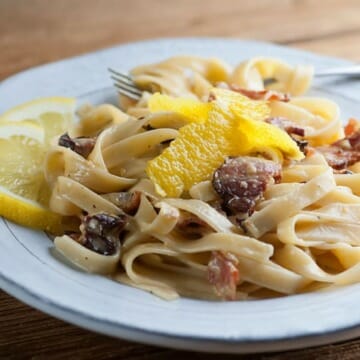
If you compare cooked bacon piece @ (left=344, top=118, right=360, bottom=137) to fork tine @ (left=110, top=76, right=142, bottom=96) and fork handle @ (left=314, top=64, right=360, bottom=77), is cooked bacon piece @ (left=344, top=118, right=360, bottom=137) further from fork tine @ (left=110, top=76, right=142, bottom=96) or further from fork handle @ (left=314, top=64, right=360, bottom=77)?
fork tine @ (left=110, top=76, right=142, bottom=96)

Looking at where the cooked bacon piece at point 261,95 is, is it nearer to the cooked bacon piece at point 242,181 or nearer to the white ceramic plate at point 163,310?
the cooked bacon piece at point 242,181

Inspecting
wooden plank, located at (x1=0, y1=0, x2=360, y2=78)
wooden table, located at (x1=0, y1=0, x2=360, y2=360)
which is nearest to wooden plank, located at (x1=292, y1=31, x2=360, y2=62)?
wooden table, located at (x1=0, y1=0, x2=360, y2=360)

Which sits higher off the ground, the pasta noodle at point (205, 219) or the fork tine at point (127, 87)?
the fork tine at point (127, 87)

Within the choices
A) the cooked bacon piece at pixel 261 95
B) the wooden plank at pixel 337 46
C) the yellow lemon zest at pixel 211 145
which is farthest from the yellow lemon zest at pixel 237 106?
the wooden plank at pixel 337 46

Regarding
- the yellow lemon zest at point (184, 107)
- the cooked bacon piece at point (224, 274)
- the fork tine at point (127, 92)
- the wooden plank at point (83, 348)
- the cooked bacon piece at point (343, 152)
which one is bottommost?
the wooden plank at point (83, 348)

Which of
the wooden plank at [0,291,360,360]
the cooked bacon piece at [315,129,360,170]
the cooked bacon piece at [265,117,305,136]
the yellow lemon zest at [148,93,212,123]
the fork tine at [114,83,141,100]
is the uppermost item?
the yellow lemon zest at [148,93,212,123]

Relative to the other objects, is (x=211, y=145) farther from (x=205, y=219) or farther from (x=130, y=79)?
(x=130, y=79)
